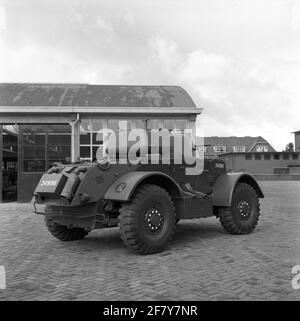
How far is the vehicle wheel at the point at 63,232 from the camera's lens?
7.50 meters

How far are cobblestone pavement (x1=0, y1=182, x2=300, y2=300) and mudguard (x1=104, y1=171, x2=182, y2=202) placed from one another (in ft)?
2.90

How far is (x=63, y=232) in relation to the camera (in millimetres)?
7668

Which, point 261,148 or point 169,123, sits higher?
point 261,148

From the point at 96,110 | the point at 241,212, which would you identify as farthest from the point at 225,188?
the point at 96,110

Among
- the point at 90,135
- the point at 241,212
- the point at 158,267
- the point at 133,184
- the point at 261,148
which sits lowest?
the point at 158,267

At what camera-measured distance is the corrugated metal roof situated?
18.0m

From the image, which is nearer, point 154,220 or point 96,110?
point 154,220

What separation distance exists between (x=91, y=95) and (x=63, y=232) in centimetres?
1231

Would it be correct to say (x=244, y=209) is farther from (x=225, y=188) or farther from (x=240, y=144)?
→ (x=240, y=144)

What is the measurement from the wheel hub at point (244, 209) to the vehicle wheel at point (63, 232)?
293 centimetres
